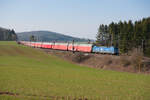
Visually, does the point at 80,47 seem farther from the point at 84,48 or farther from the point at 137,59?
the point at 137,59

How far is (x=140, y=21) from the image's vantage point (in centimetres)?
6375

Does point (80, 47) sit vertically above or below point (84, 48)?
above

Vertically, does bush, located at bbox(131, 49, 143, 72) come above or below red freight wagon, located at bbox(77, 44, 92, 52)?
below

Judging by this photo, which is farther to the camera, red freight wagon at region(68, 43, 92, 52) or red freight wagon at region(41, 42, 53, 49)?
red freight wagon at region(41, 42, 53, 49)

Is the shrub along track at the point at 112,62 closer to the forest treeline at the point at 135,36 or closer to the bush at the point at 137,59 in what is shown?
the bush at the point at 137,59

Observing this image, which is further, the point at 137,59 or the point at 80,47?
the point at 80,47

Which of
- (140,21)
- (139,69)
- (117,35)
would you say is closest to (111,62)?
(139,69)

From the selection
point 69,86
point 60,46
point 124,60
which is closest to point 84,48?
point 60,46

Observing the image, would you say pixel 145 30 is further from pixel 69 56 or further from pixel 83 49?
pixel 69 56

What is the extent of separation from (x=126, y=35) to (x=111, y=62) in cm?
1874

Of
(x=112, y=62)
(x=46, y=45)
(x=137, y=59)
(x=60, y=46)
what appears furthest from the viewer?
(x=46, y=45)

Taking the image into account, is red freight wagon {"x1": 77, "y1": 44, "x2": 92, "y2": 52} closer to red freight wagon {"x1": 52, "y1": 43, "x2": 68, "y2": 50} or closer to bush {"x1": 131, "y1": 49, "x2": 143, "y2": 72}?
red freight wagon {"x1": 52, "y1": 43, "x2": 68, "y2": 50}

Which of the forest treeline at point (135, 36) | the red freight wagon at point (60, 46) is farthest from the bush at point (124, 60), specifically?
the red freight wagon at point (60, 46)

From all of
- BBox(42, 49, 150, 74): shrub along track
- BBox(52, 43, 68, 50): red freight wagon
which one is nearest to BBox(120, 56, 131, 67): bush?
BBox(42, 49, 150, 74): shrub along track
